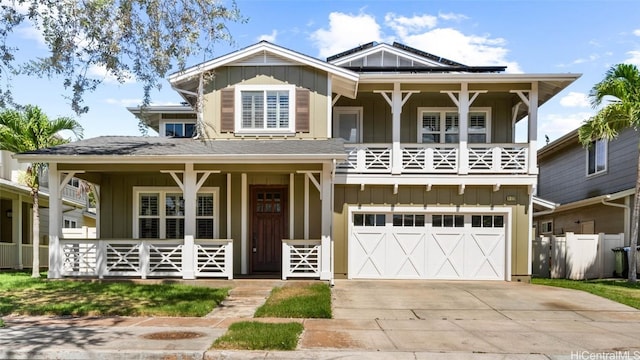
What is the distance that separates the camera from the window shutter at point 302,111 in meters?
15.6

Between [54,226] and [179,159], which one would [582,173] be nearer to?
[179,159]

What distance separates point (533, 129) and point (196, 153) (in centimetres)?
944

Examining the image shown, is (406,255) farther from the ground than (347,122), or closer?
closer

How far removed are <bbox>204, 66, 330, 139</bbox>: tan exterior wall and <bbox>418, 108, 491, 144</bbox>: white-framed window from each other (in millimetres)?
→ 3297

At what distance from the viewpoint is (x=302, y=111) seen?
51.2 feet

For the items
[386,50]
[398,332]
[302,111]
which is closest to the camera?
[398,332]

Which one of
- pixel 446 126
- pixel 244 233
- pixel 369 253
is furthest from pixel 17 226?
pixel 446 126

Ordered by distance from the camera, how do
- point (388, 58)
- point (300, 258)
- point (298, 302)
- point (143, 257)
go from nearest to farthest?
point (298, 302), point (143, 257), point (300, 258), point (388, 58)

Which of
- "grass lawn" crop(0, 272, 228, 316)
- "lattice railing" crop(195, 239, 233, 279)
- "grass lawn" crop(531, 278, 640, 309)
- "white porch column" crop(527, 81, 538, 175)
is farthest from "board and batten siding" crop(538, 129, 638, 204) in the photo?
"grass lawn" crop(0, 272, 228, 316)

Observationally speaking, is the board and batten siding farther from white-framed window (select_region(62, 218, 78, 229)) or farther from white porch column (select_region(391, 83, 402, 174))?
white-framed window (select_region(62, 218, 78, 229))

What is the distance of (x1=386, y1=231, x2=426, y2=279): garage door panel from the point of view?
50.8 ft

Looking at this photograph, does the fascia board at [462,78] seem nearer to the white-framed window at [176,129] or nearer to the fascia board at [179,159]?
the fascia board at [179,159]

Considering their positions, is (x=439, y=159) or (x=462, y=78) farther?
(x=439, y=159)

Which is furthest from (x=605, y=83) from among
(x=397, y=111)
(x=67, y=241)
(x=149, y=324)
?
(x=67, y=241)
